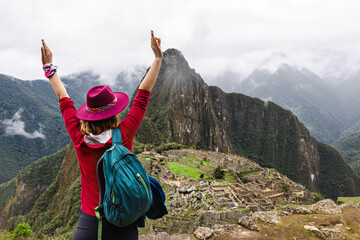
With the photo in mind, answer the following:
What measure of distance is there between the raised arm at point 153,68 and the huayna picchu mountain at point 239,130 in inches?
3138

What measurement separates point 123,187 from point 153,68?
1.61 meters

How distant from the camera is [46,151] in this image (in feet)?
535

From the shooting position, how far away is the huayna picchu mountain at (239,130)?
4601 inches

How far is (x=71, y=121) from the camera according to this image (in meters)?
2.45

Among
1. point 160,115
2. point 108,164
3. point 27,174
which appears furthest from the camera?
point 160,115

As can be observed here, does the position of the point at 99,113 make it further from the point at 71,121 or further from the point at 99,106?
the point at 71,121

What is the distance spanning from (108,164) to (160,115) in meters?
113

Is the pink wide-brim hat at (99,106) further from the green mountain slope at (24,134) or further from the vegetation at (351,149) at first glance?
the vegetation at (351,149)

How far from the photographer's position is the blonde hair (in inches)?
85.4

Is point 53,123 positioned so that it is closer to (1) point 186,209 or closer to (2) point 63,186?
(2) point 63,186

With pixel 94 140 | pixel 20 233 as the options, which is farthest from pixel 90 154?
pixel 20 233

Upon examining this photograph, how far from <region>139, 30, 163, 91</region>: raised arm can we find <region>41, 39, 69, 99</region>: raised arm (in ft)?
3.29

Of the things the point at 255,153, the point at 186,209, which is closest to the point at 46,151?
the point at 255,153

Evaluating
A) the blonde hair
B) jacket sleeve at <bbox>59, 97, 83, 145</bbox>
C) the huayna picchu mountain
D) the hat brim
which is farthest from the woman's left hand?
the huayna picchu mountain
